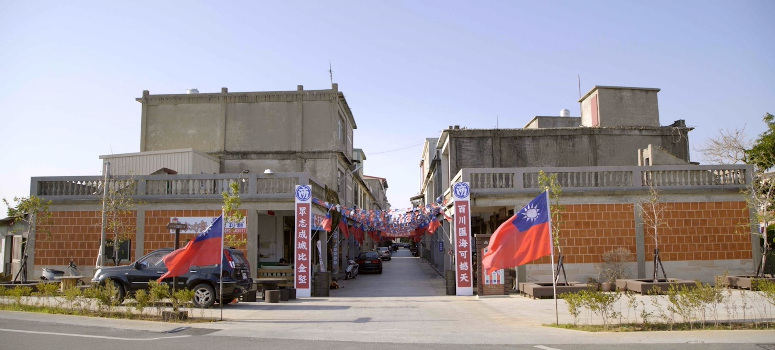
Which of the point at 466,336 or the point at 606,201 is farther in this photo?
the point at 606,201

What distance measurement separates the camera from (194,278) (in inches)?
621

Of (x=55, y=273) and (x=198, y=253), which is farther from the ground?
(x=198, y=253)

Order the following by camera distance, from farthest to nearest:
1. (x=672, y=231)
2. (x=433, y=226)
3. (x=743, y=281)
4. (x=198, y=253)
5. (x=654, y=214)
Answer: (x=433, y=226) < (x=672, y=231) < (x=654, y=214) < (x=743, y=281) < (x=198, y=253)

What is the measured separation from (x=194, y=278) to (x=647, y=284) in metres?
13.8

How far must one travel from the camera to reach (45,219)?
2045 centimetres

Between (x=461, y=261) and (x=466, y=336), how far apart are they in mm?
8989

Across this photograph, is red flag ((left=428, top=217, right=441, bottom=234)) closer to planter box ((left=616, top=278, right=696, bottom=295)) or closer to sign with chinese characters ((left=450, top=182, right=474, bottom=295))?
sign with chinese characters ((left=450, top=182, right=474, bottom=295))

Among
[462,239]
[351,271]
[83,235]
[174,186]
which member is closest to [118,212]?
[83,235]

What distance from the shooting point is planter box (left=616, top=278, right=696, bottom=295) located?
57.3 feet

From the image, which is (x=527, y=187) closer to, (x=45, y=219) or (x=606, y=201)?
(x=606, y=201)

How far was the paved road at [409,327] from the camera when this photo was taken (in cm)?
984

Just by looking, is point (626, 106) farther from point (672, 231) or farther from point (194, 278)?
point (194, 278)

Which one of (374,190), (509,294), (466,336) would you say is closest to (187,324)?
(466,336)

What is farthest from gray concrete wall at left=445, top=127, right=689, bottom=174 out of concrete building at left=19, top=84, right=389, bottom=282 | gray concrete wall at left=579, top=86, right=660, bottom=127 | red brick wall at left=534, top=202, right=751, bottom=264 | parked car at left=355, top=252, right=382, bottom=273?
parked car at left=355, top=252, right=382, bottom=273
